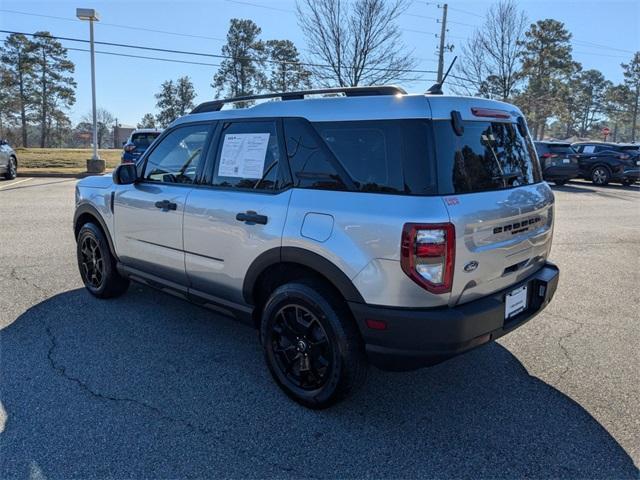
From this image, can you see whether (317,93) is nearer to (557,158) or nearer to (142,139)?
(142,139)

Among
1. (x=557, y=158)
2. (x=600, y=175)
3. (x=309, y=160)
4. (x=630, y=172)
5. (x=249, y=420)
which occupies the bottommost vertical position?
(x=249, y=420)

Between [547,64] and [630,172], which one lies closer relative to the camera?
[630,172]

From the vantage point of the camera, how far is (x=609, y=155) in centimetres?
1925

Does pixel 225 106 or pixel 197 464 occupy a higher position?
pixel 225 106

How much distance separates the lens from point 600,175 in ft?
63.8

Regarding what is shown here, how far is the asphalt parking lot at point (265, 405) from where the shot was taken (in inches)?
96.3

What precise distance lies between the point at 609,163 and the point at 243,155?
1997 centimetres

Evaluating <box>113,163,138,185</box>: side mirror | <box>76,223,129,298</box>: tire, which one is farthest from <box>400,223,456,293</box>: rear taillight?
<box>76,223,129,298</box>: tire

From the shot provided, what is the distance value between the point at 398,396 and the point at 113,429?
1.74m

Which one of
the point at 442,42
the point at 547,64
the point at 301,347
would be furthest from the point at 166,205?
the point at 547,64

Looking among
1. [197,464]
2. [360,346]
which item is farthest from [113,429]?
[360,346]

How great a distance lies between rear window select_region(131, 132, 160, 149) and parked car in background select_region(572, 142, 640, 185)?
1672 centimetres

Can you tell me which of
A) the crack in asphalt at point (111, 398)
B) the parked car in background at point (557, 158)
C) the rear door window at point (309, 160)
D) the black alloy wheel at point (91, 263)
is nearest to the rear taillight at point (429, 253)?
the rear door window at point (309, 160)

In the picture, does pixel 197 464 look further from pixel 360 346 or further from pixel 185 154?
pixel 185 154
